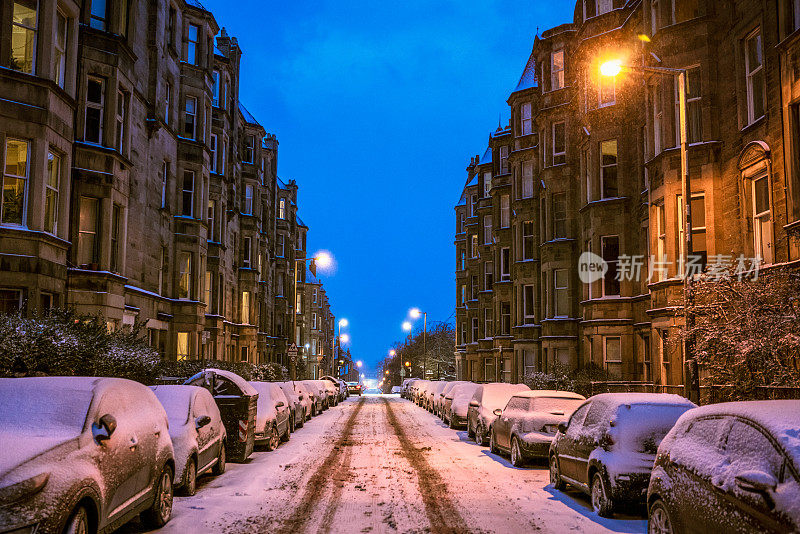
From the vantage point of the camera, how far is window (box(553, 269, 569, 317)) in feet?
115

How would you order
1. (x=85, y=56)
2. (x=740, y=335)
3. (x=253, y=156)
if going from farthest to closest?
(x=253, y=156), (x=85, y=56), (x=740, y=335)

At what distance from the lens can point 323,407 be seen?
37.1 meters

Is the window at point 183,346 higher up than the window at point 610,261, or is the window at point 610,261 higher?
the window at point 610,261

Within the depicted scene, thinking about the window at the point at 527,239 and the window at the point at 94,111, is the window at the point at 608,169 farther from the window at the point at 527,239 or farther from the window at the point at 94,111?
the window at the point at 94,111

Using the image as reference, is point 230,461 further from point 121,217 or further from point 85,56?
point 85,56

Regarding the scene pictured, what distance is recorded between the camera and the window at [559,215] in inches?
1455

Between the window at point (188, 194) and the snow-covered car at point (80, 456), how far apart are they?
25.4 metres

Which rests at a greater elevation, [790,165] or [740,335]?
[790,165]

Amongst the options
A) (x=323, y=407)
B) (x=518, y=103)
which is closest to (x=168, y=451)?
(x=323, y=407)

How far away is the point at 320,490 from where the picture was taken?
39.0 ft

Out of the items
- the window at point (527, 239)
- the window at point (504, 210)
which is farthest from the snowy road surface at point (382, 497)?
the window at point (504, 210)

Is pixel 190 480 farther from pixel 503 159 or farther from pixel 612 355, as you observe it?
pixel 503 159

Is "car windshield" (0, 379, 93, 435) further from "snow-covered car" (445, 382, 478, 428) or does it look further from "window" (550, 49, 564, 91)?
"window" (550, 49, 564, 91)

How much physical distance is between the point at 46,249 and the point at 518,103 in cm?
3365
